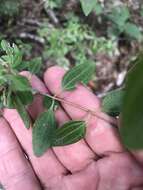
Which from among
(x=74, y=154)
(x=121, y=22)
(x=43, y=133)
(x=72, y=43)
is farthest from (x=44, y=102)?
(x=121, y=22)

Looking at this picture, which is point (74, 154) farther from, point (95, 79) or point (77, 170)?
point (95, 79)

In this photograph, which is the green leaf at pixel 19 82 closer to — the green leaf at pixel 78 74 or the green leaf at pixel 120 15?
the green leaf at pixel 78 74

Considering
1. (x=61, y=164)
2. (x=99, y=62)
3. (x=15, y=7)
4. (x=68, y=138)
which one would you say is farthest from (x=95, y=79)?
(x=68, y=138)

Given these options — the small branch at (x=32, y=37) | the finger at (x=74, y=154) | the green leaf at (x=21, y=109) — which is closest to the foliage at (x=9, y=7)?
the small branch at (x=32, y=37)

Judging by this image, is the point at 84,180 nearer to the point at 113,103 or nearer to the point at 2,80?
the point at 113,103

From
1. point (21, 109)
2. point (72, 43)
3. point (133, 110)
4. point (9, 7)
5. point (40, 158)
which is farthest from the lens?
point (72, 43)

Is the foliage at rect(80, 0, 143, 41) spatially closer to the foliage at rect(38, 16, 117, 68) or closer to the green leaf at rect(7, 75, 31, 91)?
the foliage at rect(38, 16, 117, 68)

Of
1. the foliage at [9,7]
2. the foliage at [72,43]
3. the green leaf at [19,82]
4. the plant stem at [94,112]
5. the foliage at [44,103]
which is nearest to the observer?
the green leaf at [19,82]
